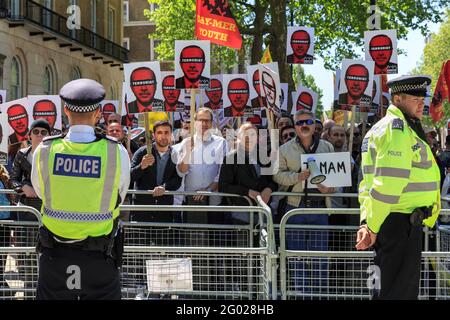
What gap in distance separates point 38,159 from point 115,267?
82 cm

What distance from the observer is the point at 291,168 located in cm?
827

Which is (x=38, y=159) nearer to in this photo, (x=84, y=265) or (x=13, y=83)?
(x=84, y=265)

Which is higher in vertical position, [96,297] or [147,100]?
[147,100]

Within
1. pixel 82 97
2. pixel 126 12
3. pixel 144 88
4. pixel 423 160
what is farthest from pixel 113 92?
pixel 82 97

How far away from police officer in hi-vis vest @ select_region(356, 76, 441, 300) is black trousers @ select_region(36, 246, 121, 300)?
1727 mm

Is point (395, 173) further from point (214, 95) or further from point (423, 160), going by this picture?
point (214, 95)

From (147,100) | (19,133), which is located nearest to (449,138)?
(147,100)

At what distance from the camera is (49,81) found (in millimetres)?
35656

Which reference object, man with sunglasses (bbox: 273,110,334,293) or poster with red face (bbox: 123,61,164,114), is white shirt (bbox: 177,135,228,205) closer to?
man with sunglasses (bbox: 273,110,334,293)

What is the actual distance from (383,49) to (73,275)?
28.6ft

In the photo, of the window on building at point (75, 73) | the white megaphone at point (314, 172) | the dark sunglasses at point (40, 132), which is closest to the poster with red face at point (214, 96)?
the dark sunglasses at point (40, 132)

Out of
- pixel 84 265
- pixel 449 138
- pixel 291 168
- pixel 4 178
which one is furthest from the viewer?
pixel 449 138

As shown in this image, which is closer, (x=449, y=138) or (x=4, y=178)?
(x=4, y=178)

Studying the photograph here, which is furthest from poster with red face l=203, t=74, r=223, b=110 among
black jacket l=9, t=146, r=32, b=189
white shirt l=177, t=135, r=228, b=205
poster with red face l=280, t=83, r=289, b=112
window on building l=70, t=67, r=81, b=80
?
window on building l=70, t=67, r=81, b=80
